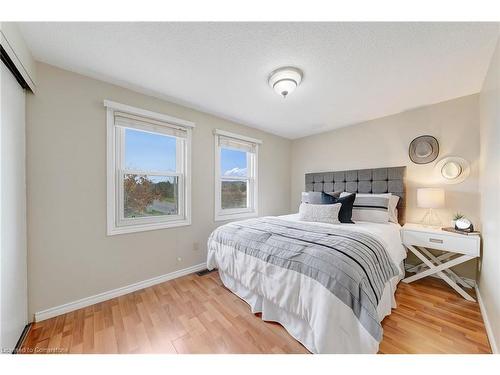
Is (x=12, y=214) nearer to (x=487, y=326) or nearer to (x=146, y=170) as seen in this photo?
(x=146, y=170)

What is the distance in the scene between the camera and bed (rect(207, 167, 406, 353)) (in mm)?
1103

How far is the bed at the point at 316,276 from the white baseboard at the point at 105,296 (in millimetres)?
549

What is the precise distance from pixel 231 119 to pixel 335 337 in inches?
109

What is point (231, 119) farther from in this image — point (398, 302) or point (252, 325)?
point (398, 302)

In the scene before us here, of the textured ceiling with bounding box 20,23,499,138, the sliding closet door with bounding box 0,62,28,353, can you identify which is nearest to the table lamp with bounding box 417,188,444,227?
the textured ceiling with bounding box 20,23,499,138

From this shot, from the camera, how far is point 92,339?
1397 millimetres

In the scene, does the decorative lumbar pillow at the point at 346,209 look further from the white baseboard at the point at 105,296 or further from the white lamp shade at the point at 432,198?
the white baseboard at the point at 105,296

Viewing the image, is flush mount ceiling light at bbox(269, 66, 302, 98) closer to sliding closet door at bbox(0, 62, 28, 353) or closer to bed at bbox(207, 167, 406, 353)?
bed at bbox(207, 167, 406, 353)

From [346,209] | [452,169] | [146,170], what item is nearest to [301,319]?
[346,209]

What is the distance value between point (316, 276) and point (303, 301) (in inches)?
8.4

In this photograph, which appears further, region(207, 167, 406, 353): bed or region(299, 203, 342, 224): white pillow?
region(299, 203, 342, 224): white pillow

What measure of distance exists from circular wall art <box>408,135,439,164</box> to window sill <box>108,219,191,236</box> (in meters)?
3.12

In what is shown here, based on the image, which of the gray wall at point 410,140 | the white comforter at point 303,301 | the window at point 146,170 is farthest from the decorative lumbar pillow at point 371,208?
the window at point 146,170
